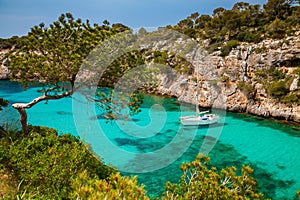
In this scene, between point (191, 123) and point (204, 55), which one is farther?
point (204, 55)

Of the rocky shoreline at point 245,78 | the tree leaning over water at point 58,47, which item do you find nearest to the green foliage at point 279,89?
the rocky shoreline at point 245,78

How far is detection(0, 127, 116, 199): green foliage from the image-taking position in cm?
419

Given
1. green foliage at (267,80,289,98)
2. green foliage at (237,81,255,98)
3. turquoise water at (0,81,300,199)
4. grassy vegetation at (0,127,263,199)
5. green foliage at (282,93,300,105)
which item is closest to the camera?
grassy vegetation at (0,127,263,199)

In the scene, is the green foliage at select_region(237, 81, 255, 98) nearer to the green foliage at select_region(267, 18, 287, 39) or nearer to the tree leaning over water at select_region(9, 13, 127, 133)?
the green foliage at select_region(267, 18, 287, 39)

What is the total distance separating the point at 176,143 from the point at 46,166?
10.4 meters

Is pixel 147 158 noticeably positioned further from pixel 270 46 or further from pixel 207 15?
pixel 207 15

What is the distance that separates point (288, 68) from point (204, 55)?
1053 cm

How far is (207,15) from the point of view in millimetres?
42969

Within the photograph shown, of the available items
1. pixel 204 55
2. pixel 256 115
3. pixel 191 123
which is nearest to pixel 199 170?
pixel 191 123

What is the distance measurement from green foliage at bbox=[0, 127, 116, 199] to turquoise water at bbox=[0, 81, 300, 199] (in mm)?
2650

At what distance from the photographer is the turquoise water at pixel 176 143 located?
9852 millimetres

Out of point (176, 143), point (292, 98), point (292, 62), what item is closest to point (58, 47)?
point (176, 143)

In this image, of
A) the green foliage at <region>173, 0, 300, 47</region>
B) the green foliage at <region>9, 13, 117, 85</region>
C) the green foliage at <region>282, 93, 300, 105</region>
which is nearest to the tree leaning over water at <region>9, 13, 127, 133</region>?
the green foliage at <region>9, 13, 117, 85</region>

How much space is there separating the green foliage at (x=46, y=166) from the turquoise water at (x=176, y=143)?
2650 millimetres
